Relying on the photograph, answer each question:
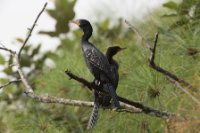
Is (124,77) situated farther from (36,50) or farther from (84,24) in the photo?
(36,50)

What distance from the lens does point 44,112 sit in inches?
144

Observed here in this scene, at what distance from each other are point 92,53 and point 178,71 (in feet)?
1.61

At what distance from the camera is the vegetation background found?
2598 millimetres

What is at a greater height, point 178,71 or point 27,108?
point 178,71

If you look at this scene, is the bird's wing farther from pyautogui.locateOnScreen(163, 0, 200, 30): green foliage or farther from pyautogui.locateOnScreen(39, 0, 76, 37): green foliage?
pyautogui.locateOnScreen(39, 0, 76, 37): green foliage

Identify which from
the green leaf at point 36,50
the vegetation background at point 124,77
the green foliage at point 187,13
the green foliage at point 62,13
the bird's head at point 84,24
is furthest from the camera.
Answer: the green leaf at point 36,50

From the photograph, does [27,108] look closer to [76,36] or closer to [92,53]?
[76,36]

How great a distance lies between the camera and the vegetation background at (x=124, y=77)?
8.52 feet

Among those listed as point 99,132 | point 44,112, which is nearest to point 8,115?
point 44,112

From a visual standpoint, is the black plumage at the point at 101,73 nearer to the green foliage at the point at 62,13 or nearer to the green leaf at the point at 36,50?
the green foliage at the point at 62,13

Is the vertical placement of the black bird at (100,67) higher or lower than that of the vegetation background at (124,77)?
higher

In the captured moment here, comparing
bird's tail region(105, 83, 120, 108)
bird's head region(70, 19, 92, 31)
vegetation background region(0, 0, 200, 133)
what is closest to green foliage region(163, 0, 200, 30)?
vegetation background region(0, 0, 200, 133)

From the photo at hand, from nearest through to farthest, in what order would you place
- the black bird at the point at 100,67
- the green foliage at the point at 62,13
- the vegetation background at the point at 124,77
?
the black bird at the point at 100,67, the vegetation background at the point at 124,77, the green foliage at the point at 62,13

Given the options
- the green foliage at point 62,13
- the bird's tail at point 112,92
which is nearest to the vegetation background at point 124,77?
the green foliage at point 62,13
